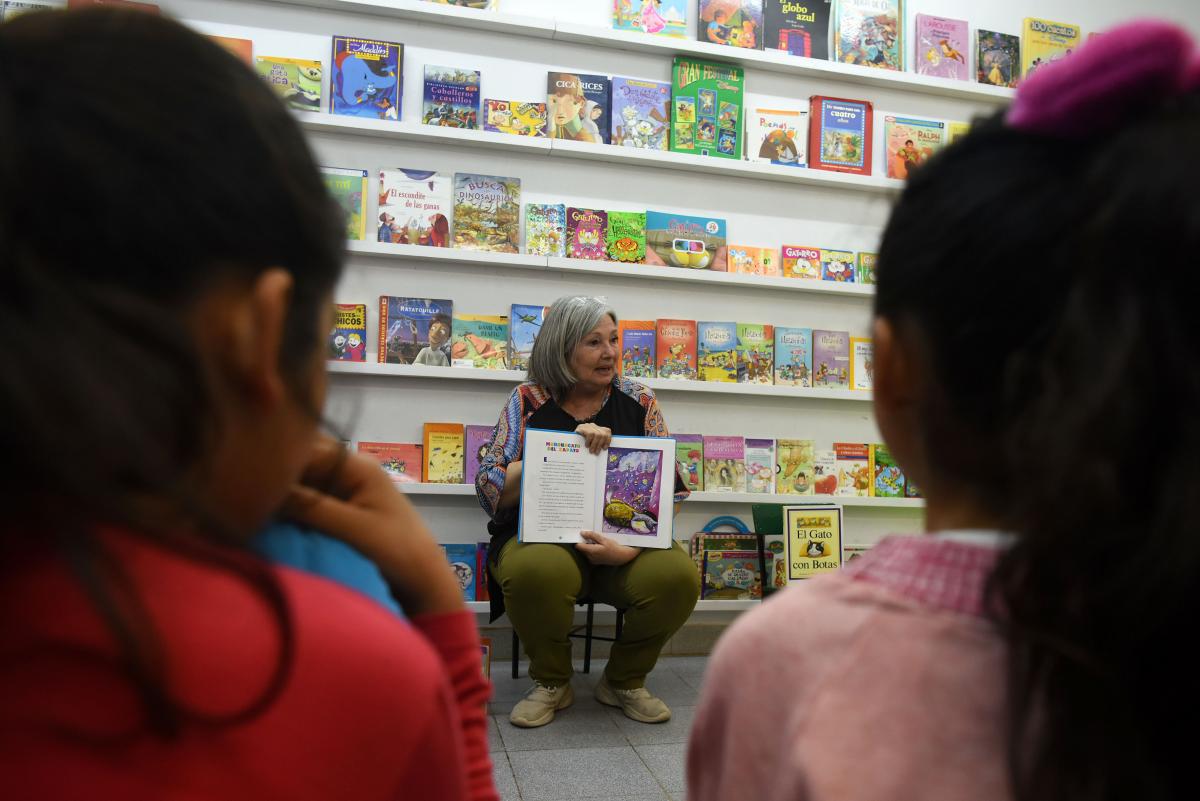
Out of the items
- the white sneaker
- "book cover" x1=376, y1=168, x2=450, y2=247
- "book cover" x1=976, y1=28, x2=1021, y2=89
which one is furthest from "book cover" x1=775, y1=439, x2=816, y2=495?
"book cover" x1=976, y1=28, x2=1021, y2=89

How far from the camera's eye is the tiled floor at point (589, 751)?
212cm

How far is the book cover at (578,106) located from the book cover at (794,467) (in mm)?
1507

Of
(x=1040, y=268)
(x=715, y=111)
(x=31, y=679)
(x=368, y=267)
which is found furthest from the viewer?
(x=715, y=111)

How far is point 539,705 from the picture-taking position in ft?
8.67

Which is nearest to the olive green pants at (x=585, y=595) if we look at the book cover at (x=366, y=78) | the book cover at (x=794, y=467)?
the book cover at (x=794, y=467)

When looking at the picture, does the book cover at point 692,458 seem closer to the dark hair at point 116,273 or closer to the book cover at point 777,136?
the book cover at point 777,136

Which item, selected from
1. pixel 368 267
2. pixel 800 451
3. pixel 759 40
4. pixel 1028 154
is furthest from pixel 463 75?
pixel 1028 154

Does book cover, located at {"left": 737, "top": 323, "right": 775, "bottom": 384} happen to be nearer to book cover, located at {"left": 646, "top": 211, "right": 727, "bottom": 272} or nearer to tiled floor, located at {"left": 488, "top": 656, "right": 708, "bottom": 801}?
book cover, located at {"left": 646, "top": 211, "right": 727, "bottom": 272}

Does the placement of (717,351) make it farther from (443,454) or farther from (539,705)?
(539,705)

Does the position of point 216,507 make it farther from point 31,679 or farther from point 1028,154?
point 1028,154

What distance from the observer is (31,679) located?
40cm

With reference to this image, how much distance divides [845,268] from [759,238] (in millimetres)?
417

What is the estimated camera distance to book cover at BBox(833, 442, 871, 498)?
3.71 metres

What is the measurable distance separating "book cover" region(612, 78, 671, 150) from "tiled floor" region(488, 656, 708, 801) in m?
2.16
